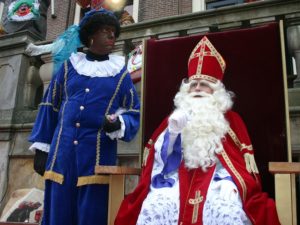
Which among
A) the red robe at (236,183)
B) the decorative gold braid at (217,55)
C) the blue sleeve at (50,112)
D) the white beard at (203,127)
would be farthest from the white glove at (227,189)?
the blue sleeve at (50,112)

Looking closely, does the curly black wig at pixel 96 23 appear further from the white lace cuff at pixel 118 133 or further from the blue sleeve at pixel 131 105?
the white lace cuff at pixel 118 133

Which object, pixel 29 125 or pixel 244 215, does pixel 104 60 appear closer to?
pixel 244 215

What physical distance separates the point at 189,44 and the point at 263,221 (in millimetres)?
1607

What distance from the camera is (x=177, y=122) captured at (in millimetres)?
2213

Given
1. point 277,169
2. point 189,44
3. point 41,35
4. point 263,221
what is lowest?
point 263,221

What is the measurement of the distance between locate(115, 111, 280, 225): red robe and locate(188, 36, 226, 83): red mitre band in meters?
0.34

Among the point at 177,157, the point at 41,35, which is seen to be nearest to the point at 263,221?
the point at 177,157

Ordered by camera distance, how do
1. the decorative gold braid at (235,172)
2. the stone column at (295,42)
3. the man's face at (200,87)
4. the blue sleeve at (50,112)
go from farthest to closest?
the stone column at (295,42), the man's face at (200,87), the blue sleeve at (50,112), the decorative gold braid at (235,172)

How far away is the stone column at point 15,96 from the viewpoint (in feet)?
14.3

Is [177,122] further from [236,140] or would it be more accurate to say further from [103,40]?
[103,40]

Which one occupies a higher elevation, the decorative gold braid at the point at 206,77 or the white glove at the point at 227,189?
the decorative gold braid at the point at 206,77

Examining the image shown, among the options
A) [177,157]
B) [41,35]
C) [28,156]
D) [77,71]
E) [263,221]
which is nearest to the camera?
[263,221]

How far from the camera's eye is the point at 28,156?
167 inches

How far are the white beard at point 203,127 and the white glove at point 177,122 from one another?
15 centimetres
